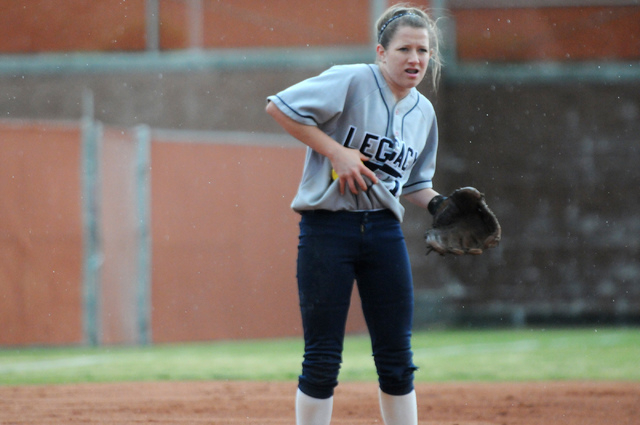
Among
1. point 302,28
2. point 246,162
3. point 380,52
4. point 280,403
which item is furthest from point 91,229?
point 380,52

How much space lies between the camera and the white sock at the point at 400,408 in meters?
3.23

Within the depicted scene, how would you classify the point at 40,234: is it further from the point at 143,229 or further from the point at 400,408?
the point at 400,408

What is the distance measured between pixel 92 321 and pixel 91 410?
405 centimetres

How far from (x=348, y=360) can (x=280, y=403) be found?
2.70 metres

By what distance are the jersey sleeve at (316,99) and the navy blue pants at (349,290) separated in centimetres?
34

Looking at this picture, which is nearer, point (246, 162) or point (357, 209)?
point (357, 209)

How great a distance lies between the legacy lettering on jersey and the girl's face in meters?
0.21

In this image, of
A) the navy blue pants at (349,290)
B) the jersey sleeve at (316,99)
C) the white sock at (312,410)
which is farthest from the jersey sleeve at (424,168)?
the white sock at (312,410)

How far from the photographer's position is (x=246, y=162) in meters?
10.1

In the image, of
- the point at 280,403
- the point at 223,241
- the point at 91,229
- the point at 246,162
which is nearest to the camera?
the point at 280,403

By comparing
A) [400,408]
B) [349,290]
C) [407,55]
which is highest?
[407,55]

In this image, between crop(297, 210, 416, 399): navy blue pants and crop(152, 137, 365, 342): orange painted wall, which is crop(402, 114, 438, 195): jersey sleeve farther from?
crop(152, 137, 365, 342): orange painted wall

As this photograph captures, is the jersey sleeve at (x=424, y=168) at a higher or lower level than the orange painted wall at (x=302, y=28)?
lower

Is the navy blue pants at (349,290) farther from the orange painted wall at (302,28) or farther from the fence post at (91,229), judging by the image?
the orange painted wall at (302,28)
